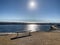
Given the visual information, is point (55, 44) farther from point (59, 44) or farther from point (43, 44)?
point (43, 44)

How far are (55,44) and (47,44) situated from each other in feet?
2.03

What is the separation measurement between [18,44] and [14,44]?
0.97 ft

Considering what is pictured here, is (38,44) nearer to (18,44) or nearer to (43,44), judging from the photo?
(43,44)

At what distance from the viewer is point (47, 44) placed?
8891 mm

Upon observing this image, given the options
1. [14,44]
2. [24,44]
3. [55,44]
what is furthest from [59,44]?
[14,44]

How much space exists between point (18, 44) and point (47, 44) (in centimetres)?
218

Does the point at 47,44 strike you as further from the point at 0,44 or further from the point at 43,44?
the point at 0,44

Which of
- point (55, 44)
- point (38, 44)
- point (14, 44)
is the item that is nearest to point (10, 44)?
point (14, 44)

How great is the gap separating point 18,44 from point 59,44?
3092 millimetres

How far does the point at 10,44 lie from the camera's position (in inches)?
342

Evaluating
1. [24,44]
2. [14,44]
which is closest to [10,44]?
[14,44]

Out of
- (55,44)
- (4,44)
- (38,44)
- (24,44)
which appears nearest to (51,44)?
(55,44)

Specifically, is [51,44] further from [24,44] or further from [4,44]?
[4,44]

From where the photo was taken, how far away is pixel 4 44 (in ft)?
28.3
